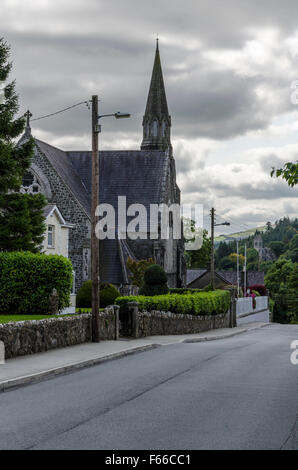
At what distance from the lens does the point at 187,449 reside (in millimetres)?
7656

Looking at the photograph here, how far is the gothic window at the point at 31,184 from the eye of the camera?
50.2 m

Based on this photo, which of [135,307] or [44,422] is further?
[135,307]

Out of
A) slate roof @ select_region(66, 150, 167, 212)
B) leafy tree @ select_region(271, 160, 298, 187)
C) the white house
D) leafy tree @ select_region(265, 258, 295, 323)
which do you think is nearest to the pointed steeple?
slate roof @ select_region(66, 150, 167, 212)

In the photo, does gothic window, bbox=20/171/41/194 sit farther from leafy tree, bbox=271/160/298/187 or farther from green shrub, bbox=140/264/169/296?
leafy tree, bbox=271/160/298/187

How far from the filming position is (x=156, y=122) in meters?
67.5

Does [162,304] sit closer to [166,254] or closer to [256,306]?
[166,254]

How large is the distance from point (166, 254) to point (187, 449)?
162 ft

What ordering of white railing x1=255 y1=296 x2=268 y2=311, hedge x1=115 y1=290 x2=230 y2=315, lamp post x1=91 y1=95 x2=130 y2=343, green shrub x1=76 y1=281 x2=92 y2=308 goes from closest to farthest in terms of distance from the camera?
1. lamp post x1=91 y1=95 x2=130 y2=343
2. hedge x1=115 y1=290 x2=230 y2=315
3. green shrub x1=76 y1=281 x2=92 y2=308
4. white railing x1=255 y1=296 x2=268 y2=311

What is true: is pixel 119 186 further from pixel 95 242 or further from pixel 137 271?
pixel 95 242

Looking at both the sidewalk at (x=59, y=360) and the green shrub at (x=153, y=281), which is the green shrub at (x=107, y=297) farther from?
the sidewalk at (x=59, y=360)

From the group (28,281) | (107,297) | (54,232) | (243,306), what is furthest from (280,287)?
(28,281)

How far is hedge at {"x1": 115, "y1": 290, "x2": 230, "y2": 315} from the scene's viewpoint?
27.8m

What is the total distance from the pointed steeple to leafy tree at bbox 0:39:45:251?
33.9 m
